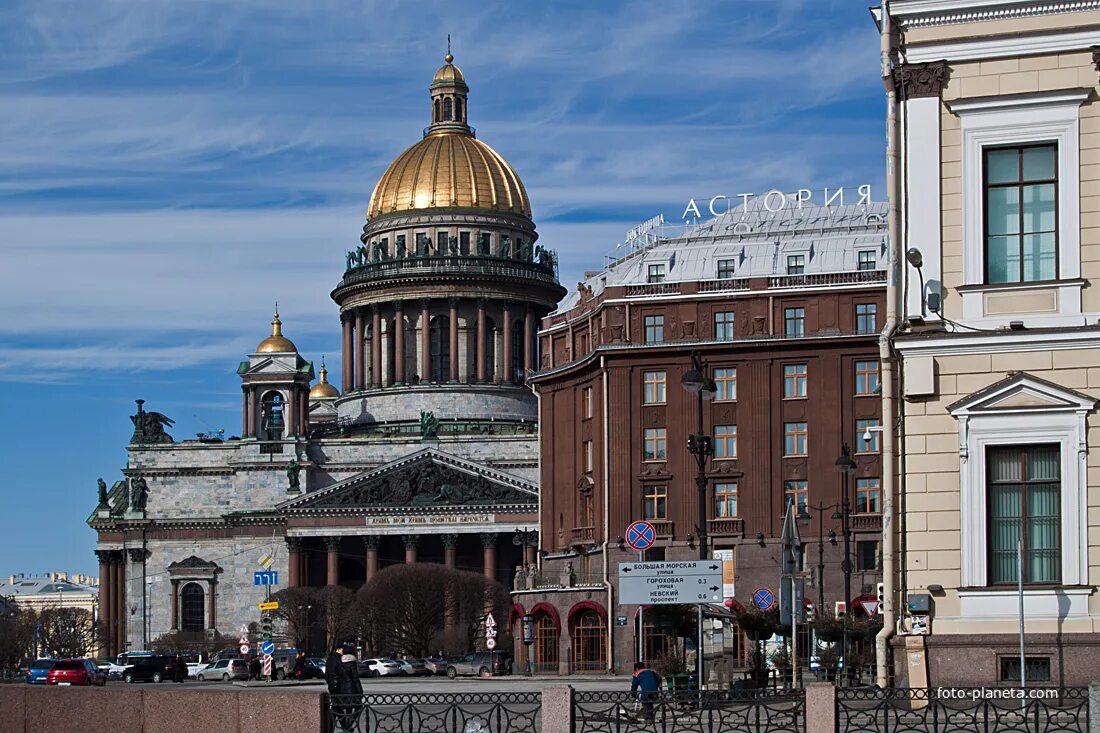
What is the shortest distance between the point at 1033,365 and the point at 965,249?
1.82m

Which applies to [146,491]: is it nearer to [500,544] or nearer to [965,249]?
[500,544]

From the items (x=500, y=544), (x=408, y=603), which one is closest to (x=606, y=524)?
(x=408, y=603)

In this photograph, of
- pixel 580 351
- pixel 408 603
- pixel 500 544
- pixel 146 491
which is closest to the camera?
pixel 580 351

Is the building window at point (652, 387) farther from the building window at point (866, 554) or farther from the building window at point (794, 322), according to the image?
the building window at point (866, 554)

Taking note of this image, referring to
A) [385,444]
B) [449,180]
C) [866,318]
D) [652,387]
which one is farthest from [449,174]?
[866,318]

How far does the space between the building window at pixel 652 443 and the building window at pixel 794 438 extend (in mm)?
4719

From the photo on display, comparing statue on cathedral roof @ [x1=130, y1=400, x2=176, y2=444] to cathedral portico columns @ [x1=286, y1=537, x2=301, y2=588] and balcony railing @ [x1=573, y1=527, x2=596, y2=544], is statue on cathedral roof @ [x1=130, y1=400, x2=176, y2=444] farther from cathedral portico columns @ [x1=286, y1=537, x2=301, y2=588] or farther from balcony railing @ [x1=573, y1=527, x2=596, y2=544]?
balcony railing @ [x1=573, y1=527, x2=596, y2=544]

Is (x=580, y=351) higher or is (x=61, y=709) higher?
(x=580, y=351)

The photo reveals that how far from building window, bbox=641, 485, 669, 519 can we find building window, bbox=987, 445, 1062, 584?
185ft

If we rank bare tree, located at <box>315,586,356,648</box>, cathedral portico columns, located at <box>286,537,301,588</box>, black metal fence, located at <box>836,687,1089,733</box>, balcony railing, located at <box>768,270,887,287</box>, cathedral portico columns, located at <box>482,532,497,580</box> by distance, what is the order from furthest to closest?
cathedral portico columns, located at <box>286,537,301,588</box>
cathedral portico columns, located at <box>482,532,497,580</box>
bare tree, located at <box>315,586,356,648</box>
balcony railing, located at <box>768,270,887,287</box>
black metal fence, located at <box>836,687,1089,733</box>

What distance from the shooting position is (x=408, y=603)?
11956 cm

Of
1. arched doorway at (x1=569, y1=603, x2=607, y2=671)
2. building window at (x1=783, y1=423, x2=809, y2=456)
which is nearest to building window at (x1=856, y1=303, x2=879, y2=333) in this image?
building window at (x1=783, y1=423, x2=809, y2=456)

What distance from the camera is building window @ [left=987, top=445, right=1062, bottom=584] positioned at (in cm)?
3061

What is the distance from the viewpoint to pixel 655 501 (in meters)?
87.4
